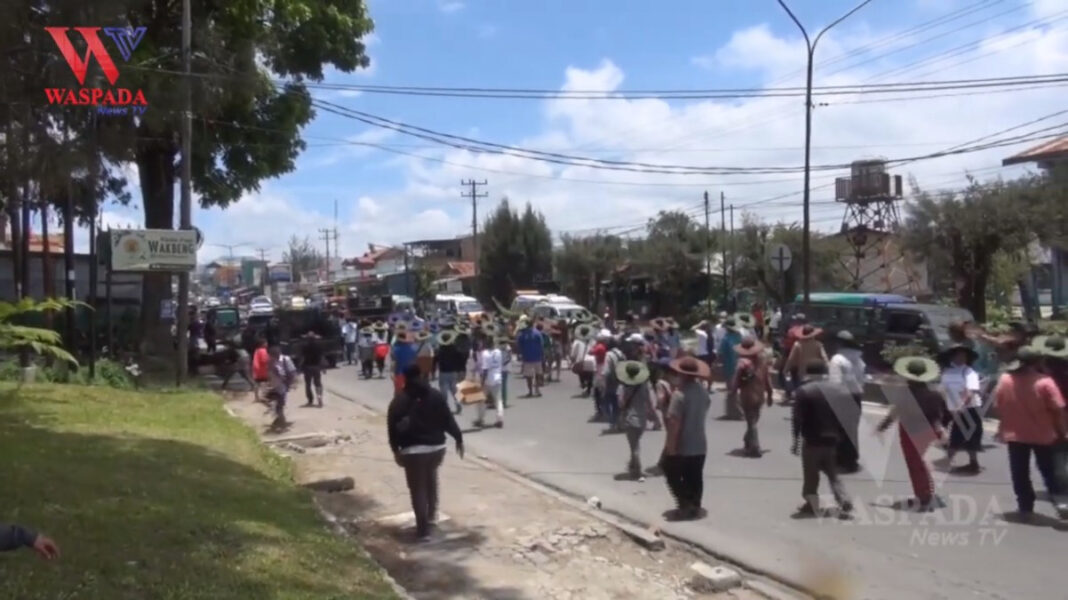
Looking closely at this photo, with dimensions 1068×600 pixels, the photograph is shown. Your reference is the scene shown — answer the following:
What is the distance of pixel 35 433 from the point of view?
1253cm

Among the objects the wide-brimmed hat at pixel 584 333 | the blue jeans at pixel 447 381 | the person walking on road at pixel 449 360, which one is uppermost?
the wide-brimmed hat at pixel 584 333

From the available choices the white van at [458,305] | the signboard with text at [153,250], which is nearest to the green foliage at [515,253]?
the white van at [458,305]

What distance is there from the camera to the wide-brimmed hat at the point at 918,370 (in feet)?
33.4

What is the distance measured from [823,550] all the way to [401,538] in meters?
3.62

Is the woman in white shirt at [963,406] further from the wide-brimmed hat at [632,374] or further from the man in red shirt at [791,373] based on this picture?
the wide-brimmed hat at [632,374]

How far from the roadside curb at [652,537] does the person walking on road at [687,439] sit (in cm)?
45

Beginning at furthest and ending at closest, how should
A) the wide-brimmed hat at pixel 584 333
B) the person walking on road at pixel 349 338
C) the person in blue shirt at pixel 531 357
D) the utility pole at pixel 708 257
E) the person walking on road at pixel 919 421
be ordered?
the utility pole at pixel 708 257
the person walking on road at pixel 349 338
the person in blue shirt at pixel 531 357
the wide-brimmed hat at pixel 584 333
the person walking on road at pixel 919 421

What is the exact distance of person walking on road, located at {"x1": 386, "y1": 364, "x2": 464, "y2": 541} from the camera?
30.5 ft

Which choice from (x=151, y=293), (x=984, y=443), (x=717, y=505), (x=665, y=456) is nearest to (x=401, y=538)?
(x=665, y=456)

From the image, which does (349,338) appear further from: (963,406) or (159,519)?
(159,519)

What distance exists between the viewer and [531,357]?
21844 mm

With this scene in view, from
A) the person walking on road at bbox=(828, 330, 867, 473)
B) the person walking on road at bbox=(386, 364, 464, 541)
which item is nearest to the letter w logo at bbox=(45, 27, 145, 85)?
the person walking on road at bbox=(386, 364, 464, 541)

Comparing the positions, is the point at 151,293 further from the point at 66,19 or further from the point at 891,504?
the point at 891,504

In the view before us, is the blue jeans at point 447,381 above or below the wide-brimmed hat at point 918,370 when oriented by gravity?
below
